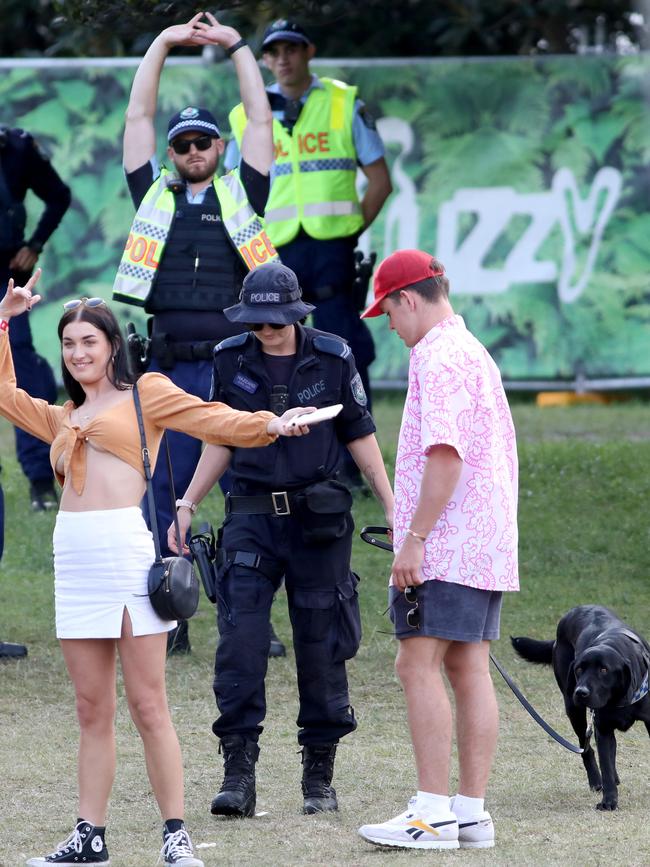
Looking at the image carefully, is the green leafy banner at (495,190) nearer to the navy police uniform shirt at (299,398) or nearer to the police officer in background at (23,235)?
the police officer in background at (23,235)

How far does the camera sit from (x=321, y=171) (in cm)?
1003

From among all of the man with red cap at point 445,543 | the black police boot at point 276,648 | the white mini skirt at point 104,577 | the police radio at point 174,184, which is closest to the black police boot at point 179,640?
the black police boot at point 276,648

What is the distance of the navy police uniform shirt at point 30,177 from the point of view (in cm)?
965

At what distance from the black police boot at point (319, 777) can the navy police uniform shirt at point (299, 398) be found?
94cm

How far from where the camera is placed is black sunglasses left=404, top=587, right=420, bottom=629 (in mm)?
5117

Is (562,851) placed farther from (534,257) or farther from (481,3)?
(481,3)

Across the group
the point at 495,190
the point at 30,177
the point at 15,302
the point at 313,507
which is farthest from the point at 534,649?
the point at 495,190

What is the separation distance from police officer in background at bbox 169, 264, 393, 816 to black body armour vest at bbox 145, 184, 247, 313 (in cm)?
149

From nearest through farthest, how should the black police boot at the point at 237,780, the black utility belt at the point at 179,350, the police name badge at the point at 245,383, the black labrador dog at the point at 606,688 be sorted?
the black police boot at the point at 237,780
the police name badge at the point at 245,383
the black labrador dog at the point at 606,688
the black utility belt at the point at 179,350

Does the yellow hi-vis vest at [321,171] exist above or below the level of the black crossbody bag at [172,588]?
above

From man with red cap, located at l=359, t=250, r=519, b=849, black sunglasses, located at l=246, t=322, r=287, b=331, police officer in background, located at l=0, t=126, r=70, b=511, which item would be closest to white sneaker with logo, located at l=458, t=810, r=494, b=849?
man with red cap, located at l=359, t=250, r=519, b=849

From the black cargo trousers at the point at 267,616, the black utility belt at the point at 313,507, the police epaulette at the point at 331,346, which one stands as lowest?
the black cargo trousers at the point at 267,616

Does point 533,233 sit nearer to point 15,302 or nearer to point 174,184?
point 174,184

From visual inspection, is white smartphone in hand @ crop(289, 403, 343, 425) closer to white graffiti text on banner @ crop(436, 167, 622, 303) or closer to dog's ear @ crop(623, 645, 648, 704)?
dog's ear @ crop(623, 645, 648, 704)
